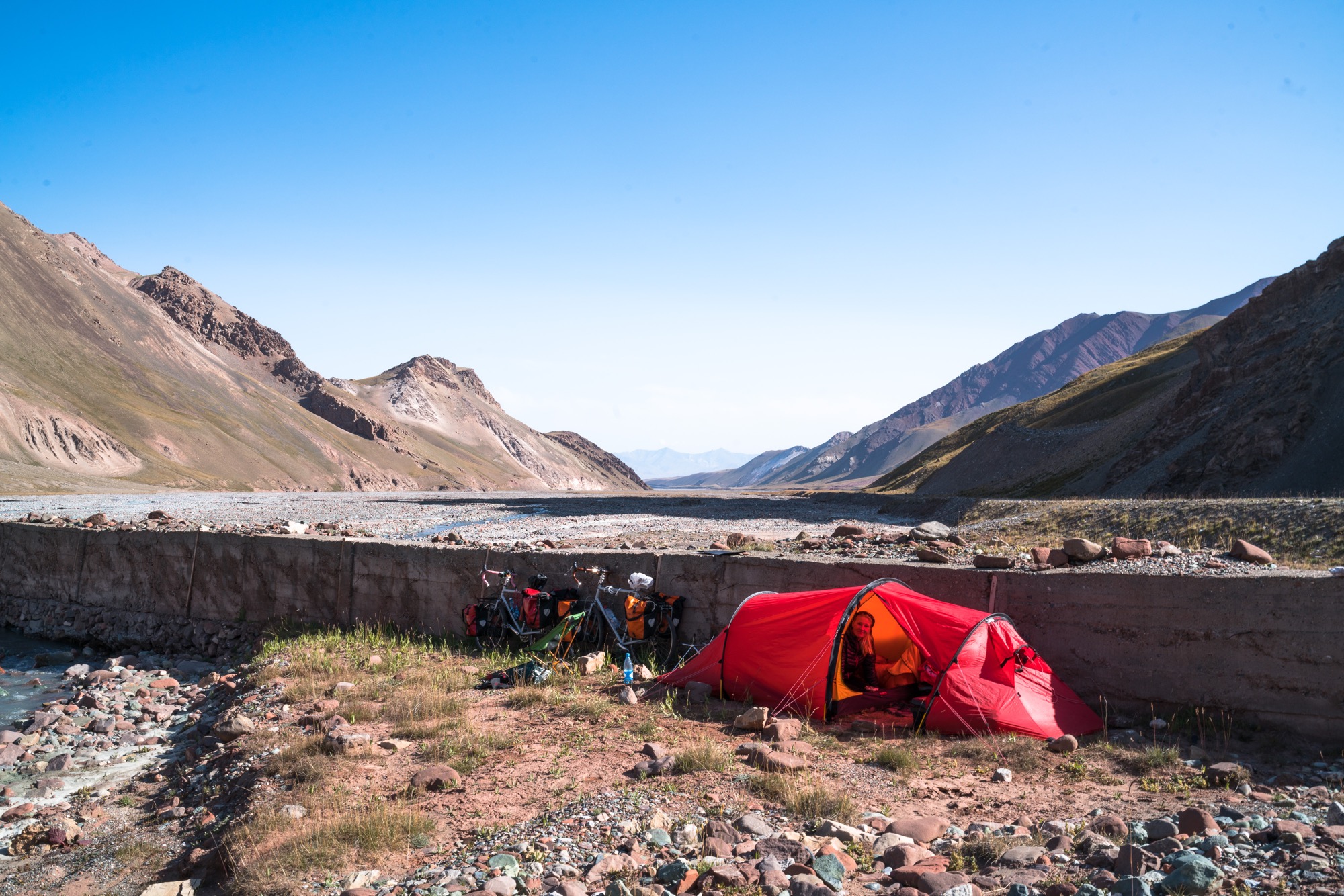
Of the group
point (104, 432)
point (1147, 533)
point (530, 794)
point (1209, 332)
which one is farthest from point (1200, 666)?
point (104, 432)

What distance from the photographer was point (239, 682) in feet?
36.3

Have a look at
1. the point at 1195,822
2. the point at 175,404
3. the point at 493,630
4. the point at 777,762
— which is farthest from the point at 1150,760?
the point at 175,404

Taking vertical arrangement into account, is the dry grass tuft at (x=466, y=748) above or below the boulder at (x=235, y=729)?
above

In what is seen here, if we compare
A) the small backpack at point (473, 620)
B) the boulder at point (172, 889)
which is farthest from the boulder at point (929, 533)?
the boulder at point (172, 889)

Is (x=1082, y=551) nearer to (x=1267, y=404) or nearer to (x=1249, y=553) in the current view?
(x=1249, y=553)

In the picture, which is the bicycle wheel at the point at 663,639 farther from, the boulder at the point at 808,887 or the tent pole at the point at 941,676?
the boulder at the point at 808,887

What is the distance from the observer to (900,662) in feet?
29.2

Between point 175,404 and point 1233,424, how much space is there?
90.7 metres

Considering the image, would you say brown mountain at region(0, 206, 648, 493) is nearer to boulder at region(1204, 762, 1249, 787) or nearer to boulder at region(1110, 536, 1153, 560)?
boulder at region(1110, 536, 1153, 560)

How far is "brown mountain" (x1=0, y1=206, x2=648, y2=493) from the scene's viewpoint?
61406 mm

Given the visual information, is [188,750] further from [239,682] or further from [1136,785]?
[1136,785]

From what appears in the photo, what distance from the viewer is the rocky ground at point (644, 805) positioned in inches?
194

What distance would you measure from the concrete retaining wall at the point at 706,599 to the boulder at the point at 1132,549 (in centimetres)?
85

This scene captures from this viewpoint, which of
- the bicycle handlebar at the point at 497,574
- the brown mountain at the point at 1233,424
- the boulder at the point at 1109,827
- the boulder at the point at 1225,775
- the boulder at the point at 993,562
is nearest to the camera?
the boulder at the point at 1109,827
